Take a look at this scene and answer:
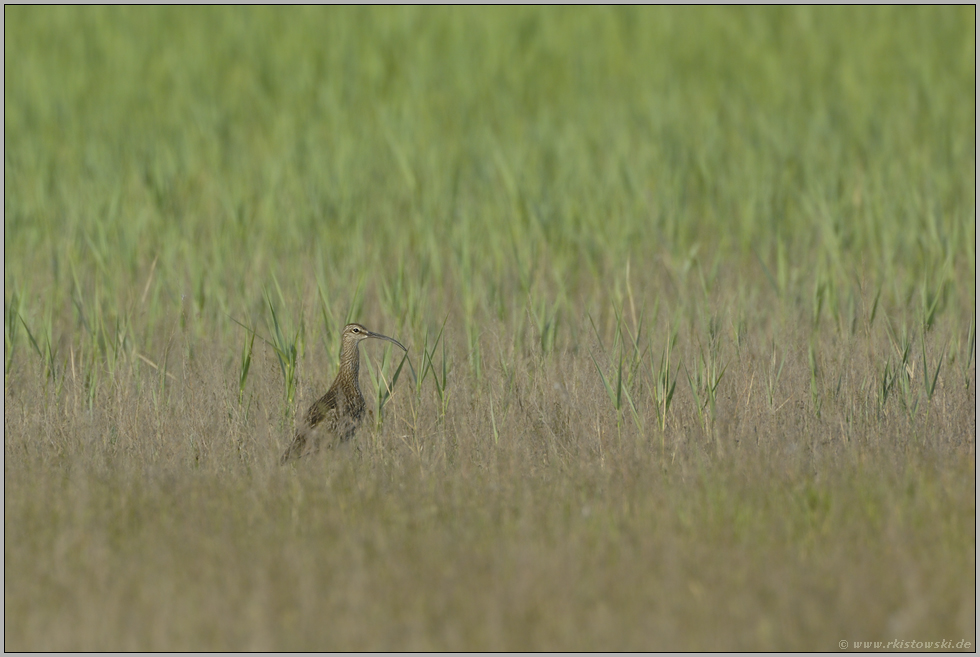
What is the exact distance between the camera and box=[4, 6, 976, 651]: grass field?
15.3 feet

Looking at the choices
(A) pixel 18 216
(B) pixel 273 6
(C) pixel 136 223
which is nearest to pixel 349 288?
(C) pixel 136 223

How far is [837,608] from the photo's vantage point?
447 centimetres

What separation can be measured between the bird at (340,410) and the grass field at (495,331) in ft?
0.49

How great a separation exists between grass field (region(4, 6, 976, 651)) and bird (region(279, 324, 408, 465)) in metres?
0.15

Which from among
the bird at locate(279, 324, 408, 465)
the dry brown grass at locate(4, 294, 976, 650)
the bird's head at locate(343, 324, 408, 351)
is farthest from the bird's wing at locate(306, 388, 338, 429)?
the bird's head at locate(343, 324, 408, 351)

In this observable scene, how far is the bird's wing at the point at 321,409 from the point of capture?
21.8ft

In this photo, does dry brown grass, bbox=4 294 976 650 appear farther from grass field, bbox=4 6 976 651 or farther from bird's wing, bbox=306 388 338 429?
bird's wing, bbox=306 388 338 429

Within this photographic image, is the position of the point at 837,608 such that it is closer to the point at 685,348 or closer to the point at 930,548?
the point at 930,548

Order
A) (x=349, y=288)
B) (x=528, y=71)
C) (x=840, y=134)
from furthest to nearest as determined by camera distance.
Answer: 1. (x=528, y=71)
2. (x=840, y=134)
3. (x=349, y=288)

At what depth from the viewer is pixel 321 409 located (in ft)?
22.0

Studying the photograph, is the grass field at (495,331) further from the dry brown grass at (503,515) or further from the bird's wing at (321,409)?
the bird's wing at (321,409)

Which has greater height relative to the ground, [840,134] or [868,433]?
[840,134]

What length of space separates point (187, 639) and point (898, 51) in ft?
40.7

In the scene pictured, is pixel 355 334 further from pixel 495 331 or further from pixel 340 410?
pixel 495 331
